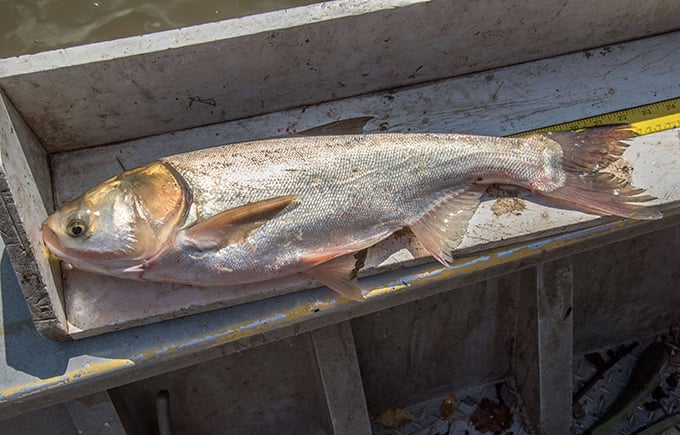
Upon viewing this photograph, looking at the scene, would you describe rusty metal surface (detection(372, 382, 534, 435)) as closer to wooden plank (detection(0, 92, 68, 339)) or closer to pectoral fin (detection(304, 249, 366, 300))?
pectoral fin (detection(304, 249, 366, 300))

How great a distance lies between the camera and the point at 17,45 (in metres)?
4.70

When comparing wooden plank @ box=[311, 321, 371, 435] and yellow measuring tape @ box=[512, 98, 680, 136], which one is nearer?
wooden plank @ box=[311, 321, 371, 435]

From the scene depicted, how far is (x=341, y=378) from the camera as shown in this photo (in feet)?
9.12

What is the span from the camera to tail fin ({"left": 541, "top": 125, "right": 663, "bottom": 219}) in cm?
268

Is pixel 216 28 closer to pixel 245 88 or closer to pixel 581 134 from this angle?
pixel 245 88

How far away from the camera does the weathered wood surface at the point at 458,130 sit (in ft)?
8.13

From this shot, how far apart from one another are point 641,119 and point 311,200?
69.8 inches

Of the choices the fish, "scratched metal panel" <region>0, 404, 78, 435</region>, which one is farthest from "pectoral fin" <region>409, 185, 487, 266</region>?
"scratched metal panel" <region>0, 404, 78, 435</region>

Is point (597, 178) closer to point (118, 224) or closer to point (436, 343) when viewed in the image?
point (436, 343)

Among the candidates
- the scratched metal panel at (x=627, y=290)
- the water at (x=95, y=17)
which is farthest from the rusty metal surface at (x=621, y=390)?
the water at (x=95, y=17)

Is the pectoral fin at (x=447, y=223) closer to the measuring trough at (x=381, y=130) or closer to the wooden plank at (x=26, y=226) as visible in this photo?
the measuring trough at (x=381, y=130)

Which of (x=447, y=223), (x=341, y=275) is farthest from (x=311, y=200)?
(x=447, y=223)

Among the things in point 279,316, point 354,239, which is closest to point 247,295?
point 279,316

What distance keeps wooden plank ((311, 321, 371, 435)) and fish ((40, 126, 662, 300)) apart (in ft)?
1.10
